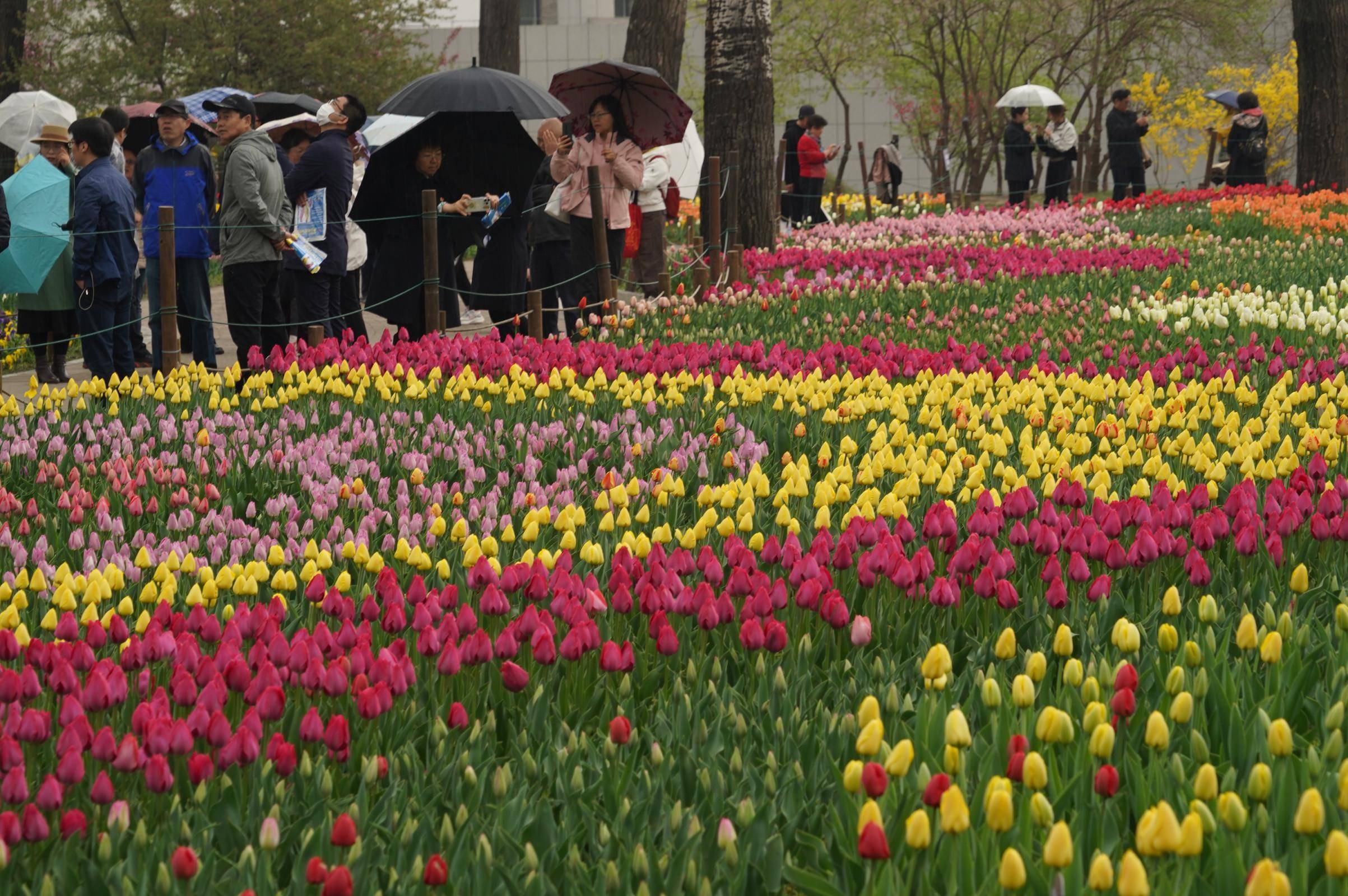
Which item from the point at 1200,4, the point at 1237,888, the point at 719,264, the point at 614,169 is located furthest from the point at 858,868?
the point at 1200,4

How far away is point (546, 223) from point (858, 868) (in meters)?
10.1

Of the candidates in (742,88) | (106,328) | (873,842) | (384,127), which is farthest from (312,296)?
(873,842)

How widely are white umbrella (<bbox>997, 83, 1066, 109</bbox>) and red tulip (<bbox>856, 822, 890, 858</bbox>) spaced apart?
24084mm

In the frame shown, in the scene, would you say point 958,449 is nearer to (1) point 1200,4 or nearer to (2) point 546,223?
(2) point 546,223

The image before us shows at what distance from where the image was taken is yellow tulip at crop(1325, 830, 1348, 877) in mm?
2600

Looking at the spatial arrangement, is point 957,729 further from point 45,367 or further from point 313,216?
point 45,367

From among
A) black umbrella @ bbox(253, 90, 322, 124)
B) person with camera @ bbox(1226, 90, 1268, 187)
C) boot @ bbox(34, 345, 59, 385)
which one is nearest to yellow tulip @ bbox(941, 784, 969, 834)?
boot @ bbox(34, 345, 59, 385)

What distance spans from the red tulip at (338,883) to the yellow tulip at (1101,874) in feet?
3.91

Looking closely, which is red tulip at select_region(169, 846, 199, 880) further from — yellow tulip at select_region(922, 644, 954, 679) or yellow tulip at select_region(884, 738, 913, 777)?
yellow tulip at select_region(922, 644, 954, 679)

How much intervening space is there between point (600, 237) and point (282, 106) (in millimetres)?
3473

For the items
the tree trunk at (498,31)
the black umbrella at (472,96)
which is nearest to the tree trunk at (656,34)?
the tree trunk at (498,31)

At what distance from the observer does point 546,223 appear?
1274cm

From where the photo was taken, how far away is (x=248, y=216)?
9.86 meters

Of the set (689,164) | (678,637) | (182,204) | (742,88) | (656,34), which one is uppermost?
(656,34)
